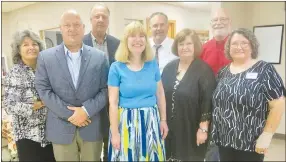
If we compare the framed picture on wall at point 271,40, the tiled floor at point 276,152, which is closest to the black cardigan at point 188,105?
the tiled floor at point 276,152

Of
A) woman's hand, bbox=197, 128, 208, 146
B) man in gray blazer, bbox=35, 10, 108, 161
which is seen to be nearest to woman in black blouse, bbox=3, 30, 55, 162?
man in gray blazer, bbox=35, 10, 108, 161

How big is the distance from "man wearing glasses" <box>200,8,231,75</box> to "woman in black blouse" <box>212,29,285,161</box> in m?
0.30

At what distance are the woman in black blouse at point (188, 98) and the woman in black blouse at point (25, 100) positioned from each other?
3.23 feet

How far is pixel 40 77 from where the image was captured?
168 cm

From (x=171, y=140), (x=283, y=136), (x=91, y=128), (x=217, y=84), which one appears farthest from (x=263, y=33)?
(x=91, y=128)

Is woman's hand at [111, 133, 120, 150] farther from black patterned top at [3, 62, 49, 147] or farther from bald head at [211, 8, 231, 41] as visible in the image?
bald head at [211, 8, 231, 41]

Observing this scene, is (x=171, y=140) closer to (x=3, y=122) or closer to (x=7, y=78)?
(x=7, y=78)

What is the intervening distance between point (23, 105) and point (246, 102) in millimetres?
1549

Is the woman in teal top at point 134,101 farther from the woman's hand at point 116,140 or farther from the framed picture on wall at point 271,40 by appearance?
the framed picture on wall at point 271,40

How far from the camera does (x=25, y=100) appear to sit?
5.85 feet

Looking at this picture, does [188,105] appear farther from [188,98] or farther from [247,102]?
[247,102]

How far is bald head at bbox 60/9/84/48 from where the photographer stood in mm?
1673

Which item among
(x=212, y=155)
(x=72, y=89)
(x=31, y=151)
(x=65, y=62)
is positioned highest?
(x=65, y=62)

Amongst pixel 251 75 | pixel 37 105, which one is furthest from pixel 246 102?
pixel 37 105
